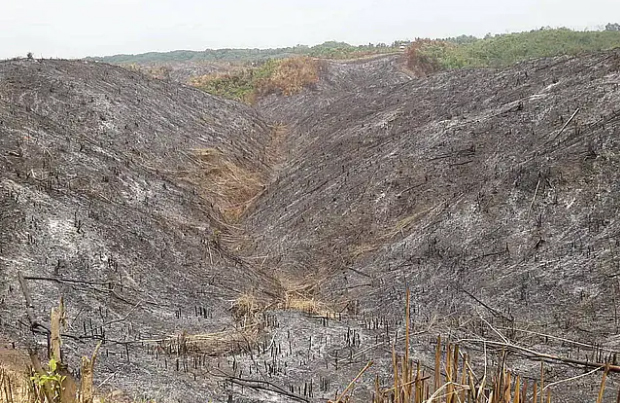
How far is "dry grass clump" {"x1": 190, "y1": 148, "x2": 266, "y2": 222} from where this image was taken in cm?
1692

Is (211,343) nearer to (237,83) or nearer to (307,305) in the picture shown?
(307,305)

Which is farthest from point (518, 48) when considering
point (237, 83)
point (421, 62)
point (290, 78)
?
point (237, 83)

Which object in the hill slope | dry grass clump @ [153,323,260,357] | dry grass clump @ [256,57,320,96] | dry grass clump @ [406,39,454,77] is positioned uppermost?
dry grass clump @ [406,39,454,77]

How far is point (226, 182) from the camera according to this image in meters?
18.2

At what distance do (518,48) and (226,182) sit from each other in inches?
1096

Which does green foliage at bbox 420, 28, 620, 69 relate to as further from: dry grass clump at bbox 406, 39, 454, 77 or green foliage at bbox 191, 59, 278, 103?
green foliage at bbox 191, 59, 278, 103

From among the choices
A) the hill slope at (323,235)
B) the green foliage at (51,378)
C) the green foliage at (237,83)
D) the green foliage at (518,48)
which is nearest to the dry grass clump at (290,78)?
the green foliage at (237,83)

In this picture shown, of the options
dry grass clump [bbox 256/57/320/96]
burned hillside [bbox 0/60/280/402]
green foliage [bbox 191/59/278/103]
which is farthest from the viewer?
green foliage [bbox 191/59/278/103]

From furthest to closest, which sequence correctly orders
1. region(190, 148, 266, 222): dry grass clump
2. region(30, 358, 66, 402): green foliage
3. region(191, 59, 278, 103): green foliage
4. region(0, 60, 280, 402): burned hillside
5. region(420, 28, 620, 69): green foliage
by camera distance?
region(420, 28, 620, 69): green foliage → region(191, 59, 278, 103): green foliage → region(190, 148, 266, 222): dry grass clump → region(0, 60, 280, 402): burned hillside → region(30, 358, 66, 402): green foliage

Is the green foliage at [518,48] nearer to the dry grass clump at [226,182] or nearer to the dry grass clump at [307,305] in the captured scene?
the dry grass clump at [226,182]

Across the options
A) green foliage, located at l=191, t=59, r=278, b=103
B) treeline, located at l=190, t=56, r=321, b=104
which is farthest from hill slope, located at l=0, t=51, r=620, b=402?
green foliage, located at l=191, t=59, r=278, b=103

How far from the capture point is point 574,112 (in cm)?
1267

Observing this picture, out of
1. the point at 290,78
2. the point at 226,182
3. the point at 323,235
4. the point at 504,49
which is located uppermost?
the point at 504,49

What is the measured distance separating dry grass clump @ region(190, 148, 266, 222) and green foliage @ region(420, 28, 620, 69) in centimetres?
2064
